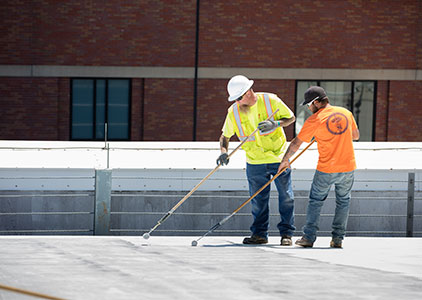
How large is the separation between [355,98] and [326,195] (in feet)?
48.2

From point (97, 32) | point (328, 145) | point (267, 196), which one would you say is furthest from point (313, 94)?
point (97, 32)

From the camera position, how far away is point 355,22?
21016 mm

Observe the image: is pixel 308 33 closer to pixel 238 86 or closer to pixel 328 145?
pixel 238 86

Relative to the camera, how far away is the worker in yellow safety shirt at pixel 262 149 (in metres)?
7.51

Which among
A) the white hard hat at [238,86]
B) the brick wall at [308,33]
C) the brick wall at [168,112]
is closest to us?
the white hard hat at [238,86]

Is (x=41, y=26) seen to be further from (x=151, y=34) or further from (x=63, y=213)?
(x=63, y=213)

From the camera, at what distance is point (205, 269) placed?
19.5 feet

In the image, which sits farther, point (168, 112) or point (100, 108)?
point (100, 108)

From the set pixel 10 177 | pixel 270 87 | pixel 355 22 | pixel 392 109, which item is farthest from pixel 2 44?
pixel 10 177

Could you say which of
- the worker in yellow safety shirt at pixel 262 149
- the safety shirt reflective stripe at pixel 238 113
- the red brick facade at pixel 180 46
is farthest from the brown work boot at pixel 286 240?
the red brick facade at pixel 180 46

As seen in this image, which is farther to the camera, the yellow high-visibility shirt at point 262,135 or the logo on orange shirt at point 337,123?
the yellow high-visibility shirt at point 262,135

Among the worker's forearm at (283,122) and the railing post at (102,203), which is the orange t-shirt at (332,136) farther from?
the railing post at (102,203)

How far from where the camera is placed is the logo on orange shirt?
716 cm

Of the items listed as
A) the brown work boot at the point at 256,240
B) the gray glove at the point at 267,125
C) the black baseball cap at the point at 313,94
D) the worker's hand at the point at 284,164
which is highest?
the black baseball cap at the point at 313,94
